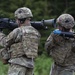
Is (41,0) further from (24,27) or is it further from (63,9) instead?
(24,27)

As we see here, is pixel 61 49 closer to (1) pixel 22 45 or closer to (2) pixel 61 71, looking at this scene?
(2) pixel 61 71

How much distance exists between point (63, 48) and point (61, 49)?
0.04 m

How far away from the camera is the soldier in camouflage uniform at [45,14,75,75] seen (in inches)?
360

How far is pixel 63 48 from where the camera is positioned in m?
9.28

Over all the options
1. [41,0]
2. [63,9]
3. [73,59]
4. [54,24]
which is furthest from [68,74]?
[63,9]

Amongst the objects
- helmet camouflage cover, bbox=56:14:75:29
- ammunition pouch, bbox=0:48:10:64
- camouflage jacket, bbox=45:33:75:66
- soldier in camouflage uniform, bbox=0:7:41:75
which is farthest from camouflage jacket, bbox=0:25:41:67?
helmet camouflage cover, bbox=56:14:75:29

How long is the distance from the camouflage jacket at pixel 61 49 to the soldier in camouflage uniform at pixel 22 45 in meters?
0.33

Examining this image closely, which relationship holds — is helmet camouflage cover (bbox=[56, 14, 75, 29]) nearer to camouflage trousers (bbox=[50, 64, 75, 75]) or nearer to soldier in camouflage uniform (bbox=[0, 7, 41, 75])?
soldier in camouflage uniform (bbox=[0, 7, 41, 75])

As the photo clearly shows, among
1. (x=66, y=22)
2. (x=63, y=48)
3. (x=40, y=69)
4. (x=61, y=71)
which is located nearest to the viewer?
(x=66, y=22)

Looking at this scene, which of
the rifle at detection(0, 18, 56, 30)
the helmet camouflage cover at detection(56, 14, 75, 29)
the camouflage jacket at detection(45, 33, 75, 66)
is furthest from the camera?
the rifle at detection(0, 18, 56, 30)

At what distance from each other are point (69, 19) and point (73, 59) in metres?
0.78

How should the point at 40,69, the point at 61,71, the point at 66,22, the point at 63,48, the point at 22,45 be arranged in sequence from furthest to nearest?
the point at 40,69
the point at 61,71
the point at 63,48
the point at 66,22
the point at 22,45

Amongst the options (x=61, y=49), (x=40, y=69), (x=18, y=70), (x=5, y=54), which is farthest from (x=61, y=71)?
(x=40, y=69)

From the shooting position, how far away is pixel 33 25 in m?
9.46
